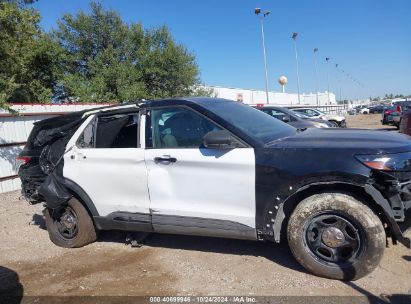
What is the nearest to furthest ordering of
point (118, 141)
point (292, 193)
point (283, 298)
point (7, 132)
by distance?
point (283, 298) < point (292, 193) < point (118, 141) < point (7, 132)

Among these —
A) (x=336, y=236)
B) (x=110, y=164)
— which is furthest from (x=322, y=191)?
(x=110, y=164)

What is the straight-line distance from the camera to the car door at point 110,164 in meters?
4.65

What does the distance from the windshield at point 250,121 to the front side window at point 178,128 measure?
0.19m

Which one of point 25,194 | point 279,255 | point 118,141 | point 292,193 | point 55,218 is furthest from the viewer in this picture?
point 25,194

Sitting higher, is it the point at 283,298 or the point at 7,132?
the point at 7,132

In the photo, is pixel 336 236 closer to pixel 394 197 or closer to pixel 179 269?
pixel 394 197

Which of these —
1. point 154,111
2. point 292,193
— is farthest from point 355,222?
point 154,111

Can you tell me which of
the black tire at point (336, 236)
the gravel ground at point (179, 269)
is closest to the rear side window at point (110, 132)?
the gravel ground at point (179, 269)

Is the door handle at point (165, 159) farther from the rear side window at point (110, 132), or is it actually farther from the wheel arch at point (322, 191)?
the wheel arch at point (322, 191)

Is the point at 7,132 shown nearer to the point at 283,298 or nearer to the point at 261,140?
the point at 261,140

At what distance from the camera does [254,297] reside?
3.67 meters

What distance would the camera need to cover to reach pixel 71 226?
536cm

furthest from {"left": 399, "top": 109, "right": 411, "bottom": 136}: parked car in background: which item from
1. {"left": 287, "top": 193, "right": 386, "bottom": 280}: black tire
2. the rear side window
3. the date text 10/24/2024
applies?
the date text 10/24/2024

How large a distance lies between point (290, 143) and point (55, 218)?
3.38 metres
